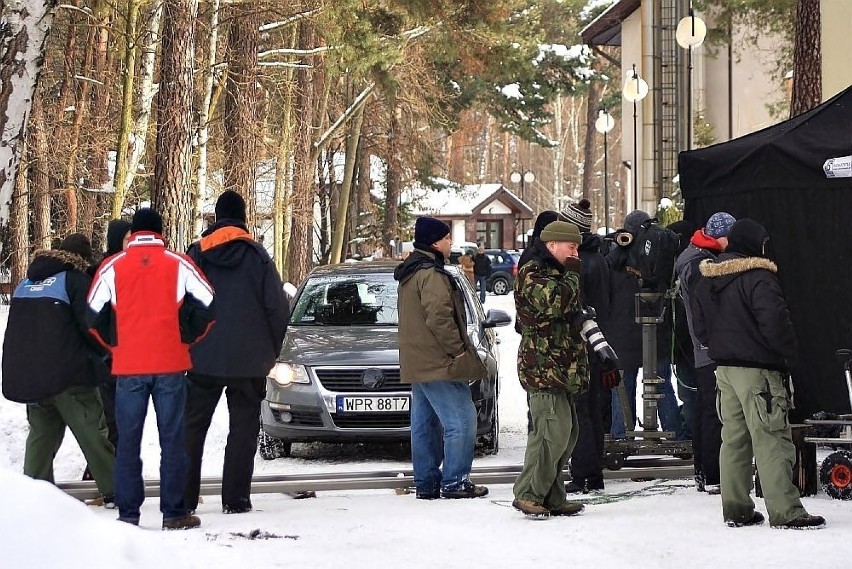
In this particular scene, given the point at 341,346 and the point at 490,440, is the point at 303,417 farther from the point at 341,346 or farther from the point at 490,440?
the point at 490,440

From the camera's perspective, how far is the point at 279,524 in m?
8.19

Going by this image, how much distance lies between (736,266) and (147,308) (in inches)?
129

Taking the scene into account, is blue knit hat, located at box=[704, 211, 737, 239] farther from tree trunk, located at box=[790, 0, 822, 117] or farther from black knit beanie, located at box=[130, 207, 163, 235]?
tree trunk, located at box=[790, 0, 822, 117]

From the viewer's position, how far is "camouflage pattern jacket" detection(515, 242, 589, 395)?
26.8ft

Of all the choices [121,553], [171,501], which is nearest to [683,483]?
[171,501]

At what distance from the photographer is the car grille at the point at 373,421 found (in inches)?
432

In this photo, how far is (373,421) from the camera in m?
11.0

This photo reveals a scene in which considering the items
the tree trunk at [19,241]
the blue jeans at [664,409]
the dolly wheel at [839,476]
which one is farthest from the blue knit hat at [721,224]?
the tree trunk at [19,241]

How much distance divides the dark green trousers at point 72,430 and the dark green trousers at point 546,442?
2.61m

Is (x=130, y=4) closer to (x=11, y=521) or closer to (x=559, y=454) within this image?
(x=559, y=454)

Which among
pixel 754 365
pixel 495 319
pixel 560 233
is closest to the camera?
pixel 754 365

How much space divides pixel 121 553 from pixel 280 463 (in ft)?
18.7

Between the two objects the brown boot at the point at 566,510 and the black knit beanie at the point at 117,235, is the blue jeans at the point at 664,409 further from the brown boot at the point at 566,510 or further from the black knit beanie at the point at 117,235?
the black knit beanie at the point at 117,235

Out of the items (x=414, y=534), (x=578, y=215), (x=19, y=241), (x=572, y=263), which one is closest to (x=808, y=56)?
(x=578, y=215)
